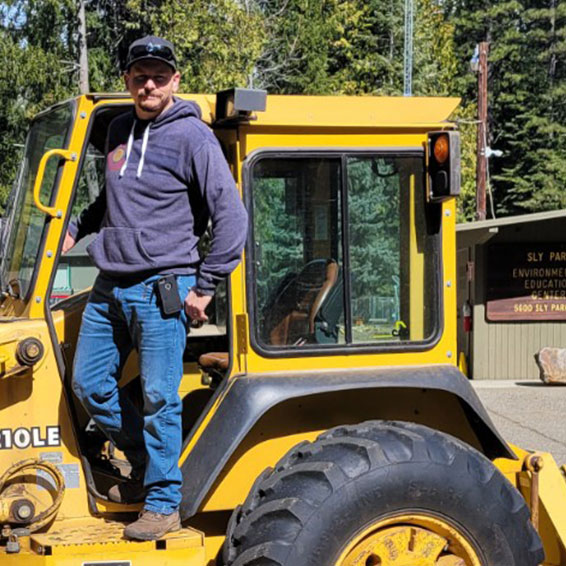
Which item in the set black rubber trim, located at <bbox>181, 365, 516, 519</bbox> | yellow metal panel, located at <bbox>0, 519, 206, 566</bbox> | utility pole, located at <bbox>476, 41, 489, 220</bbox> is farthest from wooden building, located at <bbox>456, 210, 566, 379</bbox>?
yellow metal panel, located at <bbox>0, 519, 206, 566</bbox>

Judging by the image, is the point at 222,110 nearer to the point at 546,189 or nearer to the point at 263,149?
the point at 263,149

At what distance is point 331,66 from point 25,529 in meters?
25.8

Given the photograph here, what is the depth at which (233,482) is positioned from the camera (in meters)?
4.03

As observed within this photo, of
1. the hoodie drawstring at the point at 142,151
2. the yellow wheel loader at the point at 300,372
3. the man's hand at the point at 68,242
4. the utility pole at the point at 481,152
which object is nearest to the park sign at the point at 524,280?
the utility pole at the point at 481,152

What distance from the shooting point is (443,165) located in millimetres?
3883

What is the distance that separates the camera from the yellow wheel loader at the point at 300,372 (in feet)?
12.2

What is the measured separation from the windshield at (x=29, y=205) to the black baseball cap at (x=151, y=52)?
0.37 metres

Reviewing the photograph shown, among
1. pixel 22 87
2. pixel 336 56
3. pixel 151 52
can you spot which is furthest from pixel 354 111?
pixel 336 56

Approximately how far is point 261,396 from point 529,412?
345 inches

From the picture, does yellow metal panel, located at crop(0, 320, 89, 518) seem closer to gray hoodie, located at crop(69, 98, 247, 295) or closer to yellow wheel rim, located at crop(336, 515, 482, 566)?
gray hoodie, located at crop(69, 98, 247, 295)

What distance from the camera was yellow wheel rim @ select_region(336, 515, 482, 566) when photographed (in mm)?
3770

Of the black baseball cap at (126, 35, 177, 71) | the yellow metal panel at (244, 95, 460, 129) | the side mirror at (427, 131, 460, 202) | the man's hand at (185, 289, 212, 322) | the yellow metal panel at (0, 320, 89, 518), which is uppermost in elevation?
the black baseball cap at (126, 35, 177, 71)

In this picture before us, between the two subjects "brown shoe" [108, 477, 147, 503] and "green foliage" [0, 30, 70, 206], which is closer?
"brown shoe" [108, 477, 147, 503]

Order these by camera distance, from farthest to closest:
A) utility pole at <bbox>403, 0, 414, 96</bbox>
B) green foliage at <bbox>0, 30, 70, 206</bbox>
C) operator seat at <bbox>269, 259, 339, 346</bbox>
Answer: utility pole at <bbox>403, 0, 414, 96</bbox> → green foliage at <bbox>0, 30, 70, 206</bbox> → operator seat at <bbox>269, 259, 339, 346</bbox>
